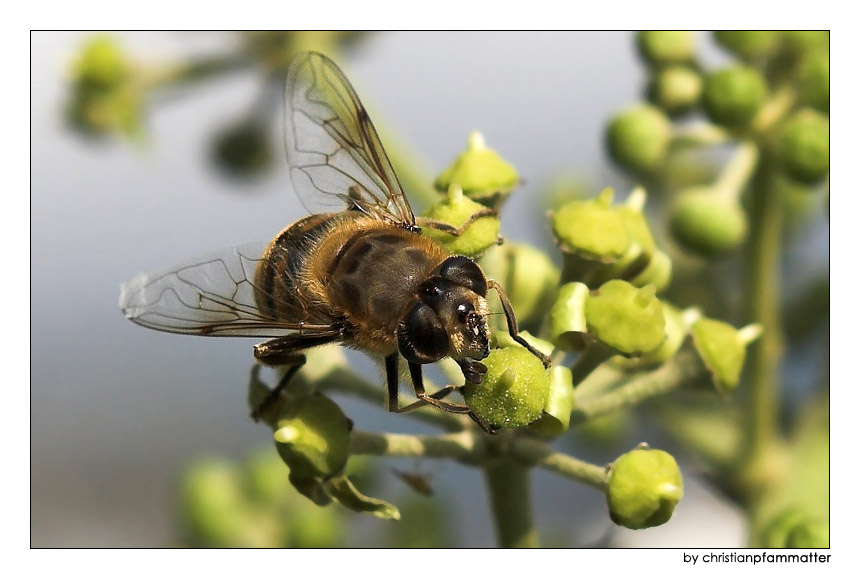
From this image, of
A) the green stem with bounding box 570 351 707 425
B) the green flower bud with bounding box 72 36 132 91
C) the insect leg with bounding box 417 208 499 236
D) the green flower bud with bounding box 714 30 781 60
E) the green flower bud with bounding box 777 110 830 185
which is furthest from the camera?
the green flower bud with bounding box 72 36 132 91

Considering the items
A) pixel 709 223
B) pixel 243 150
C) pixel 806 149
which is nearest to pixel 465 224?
pixel 709 223

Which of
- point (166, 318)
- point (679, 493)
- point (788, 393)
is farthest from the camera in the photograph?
point (788, 393)

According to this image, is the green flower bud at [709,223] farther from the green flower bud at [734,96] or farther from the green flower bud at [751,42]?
the green flower bud at [751,42]

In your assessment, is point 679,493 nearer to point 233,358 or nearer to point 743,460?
point 743,460

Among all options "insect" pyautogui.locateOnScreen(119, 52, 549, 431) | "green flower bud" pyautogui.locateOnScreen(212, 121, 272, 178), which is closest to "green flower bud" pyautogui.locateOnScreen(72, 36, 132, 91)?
"green flower bud" pyautogui.locateOnScreen(212, 121, 272, 178)

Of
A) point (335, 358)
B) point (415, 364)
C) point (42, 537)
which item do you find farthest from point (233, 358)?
point (415, 364)

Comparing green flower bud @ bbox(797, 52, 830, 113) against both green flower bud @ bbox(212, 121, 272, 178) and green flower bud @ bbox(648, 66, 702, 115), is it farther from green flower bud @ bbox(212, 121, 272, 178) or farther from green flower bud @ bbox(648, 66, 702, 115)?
green flower bud @ bbox(212, 121, 272, 178)

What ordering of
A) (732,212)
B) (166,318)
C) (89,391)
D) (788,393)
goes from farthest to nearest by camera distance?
1. (89,391)
2. (788,393)
3. (732,212)
4. (166,318)

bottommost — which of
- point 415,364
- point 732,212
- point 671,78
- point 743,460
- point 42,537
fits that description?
point 42,537
